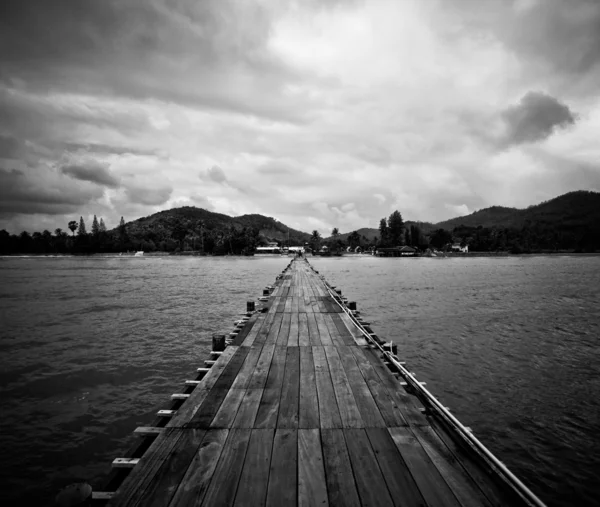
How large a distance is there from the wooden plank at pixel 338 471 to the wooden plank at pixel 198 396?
213 centimetres

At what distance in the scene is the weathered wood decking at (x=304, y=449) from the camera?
11.0 feet

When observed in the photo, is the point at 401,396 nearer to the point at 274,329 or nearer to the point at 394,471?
the point at 394,471

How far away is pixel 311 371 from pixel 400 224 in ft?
529

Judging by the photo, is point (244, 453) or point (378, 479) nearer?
point (378, 479)

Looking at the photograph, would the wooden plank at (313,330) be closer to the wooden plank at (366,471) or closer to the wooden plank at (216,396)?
the wooden plank at (216,396)

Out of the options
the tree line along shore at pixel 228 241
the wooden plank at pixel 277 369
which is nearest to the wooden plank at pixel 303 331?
the wooden plank at pixel 277 369

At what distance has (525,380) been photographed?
428 inches

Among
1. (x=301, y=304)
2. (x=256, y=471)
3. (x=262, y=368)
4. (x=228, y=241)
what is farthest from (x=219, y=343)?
(x=228, y=241)

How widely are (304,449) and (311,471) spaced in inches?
16.8

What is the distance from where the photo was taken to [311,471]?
371cm

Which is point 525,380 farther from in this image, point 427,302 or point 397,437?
point 427,302

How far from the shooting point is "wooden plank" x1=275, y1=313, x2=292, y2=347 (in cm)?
916

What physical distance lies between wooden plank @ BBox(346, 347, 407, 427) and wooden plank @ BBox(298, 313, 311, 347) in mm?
1824

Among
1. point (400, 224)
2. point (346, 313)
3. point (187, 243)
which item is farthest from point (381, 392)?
point (187, 243)
